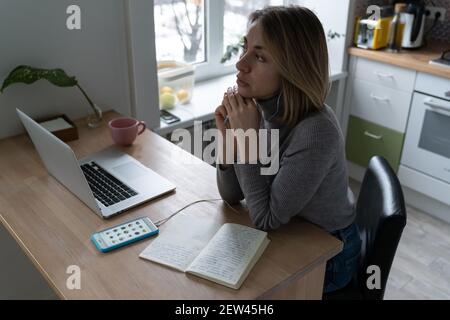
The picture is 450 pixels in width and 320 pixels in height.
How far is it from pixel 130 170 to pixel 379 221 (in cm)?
77

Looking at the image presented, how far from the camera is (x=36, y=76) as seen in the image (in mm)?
1620

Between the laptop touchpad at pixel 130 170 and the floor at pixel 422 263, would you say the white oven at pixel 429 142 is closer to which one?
the floor at pixel 422 263

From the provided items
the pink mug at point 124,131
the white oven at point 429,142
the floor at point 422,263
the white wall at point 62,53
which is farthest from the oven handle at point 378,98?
the pink mug at point 124,131

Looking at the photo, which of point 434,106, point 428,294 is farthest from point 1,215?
point 434,106

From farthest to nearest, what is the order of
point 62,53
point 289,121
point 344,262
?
1. point 62,53
2. point 344,262
3. point 289,121

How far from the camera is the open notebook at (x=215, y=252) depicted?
107 centimetres

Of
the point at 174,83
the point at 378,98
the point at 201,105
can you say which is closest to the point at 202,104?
the point at 201,105

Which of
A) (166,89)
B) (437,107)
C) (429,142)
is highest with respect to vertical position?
(166,89)

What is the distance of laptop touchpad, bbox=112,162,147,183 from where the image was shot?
1479 mm

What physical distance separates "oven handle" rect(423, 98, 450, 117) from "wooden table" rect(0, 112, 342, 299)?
146 cm

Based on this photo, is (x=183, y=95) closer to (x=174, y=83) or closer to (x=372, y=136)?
(x=174, y=83)

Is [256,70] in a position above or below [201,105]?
above

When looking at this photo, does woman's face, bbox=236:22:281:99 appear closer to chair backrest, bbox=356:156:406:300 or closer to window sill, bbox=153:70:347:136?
chair backrest, bbox=356:156:406:300

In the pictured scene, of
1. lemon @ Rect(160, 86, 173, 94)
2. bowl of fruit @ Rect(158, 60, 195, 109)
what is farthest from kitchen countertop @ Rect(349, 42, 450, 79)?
lemon @ Rect(160, 86, 173, 94)
